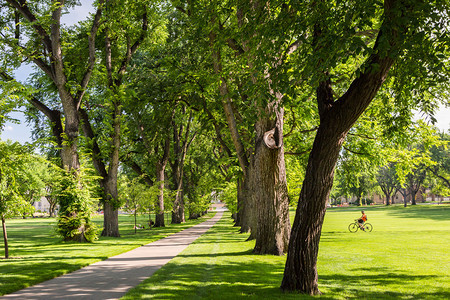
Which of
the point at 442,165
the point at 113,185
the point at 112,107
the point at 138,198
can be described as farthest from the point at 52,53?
the point at 442,165

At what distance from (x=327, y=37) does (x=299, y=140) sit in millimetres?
14324

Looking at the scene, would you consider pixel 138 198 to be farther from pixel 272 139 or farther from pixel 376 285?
pixel 376 285

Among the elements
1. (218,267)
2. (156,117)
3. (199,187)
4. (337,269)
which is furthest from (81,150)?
(199,187)

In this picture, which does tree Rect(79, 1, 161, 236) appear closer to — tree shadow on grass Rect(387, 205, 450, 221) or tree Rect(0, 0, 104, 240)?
tree Rect(0, 0, 104, 240)

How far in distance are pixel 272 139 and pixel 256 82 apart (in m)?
5.15

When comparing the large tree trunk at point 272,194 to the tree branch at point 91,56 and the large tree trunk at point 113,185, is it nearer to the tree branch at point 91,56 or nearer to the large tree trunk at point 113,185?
the tree branch at point 91,56

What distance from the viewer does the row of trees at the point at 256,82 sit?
619 centimetres

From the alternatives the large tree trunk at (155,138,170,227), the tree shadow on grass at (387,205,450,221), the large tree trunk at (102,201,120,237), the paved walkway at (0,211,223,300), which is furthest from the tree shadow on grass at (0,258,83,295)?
the tree shadow on grass at (387,205,450,221)

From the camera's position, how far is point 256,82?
7.86 metres

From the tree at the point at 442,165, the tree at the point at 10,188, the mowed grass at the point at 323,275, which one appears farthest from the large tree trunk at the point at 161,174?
the tree at the point at 442,165

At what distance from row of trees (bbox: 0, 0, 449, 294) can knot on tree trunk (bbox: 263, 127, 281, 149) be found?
0.04m

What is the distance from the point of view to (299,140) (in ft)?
65.6

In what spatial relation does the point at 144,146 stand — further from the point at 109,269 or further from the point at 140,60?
the point at 109,269

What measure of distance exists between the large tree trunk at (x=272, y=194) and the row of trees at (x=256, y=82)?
0.04 m
